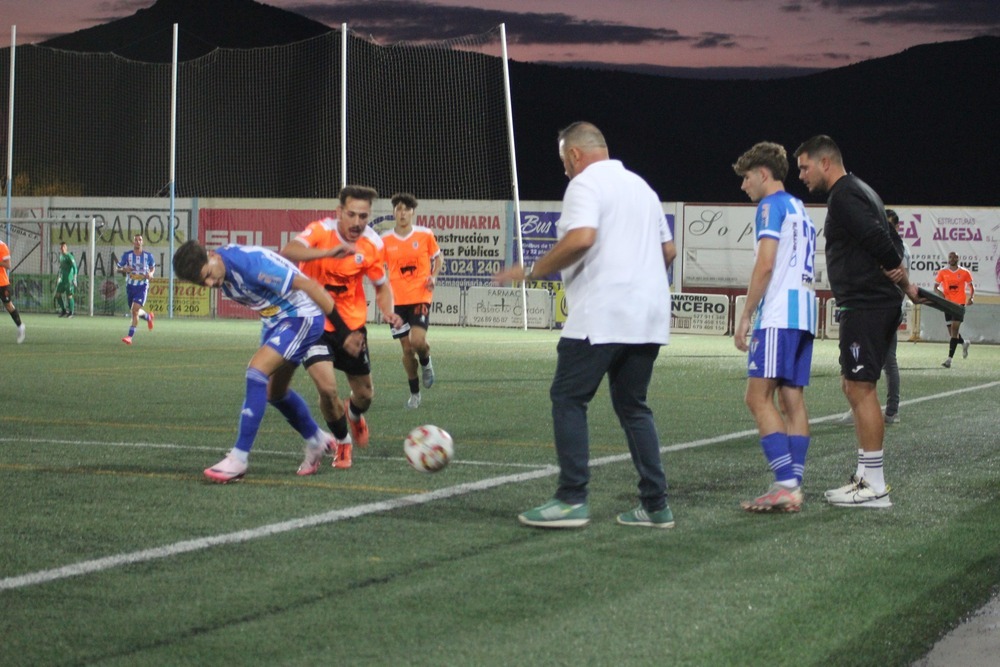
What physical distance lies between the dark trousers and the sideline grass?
0.84ft

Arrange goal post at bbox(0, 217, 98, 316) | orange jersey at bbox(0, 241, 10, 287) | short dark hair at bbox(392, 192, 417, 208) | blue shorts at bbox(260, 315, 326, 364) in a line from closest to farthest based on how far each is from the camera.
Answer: blue shorts at bbox(260, 315, 326, 364) → short dark hair at bbox(392, 192, 417, 208) → orange jersey at bbox(0, 241, 10, 287) → goal post at bbox(0, 217, 98, 316)

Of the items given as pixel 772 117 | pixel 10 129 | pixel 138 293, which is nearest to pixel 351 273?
Answer: pixel 138 293

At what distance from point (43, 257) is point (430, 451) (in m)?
38.1

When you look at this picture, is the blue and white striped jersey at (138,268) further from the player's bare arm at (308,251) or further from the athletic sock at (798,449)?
the athletic sock at (798,449)

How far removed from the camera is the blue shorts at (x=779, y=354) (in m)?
7.24

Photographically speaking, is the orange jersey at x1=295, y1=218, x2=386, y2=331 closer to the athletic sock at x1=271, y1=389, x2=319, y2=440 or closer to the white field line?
the athletic sock at x1=271, y1=389, x2=319, y2=440

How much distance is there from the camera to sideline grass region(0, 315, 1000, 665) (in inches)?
176

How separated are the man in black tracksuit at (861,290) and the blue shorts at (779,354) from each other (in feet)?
1.19

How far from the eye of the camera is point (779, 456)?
7266 millimetres

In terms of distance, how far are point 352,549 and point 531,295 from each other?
29751 mm

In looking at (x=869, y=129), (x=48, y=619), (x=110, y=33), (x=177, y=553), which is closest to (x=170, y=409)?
(x=177, y=553)

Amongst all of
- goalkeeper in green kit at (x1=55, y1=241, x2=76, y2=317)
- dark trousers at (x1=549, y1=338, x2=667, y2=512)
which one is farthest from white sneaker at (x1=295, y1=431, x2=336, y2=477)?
goalkeeper in green kit at (x1=55, y1=241, x2=76, y2=317)

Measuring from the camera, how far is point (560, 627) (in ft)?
15.3

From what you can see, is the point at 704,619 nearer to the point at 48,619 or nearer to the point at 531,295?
the point at 48,619
